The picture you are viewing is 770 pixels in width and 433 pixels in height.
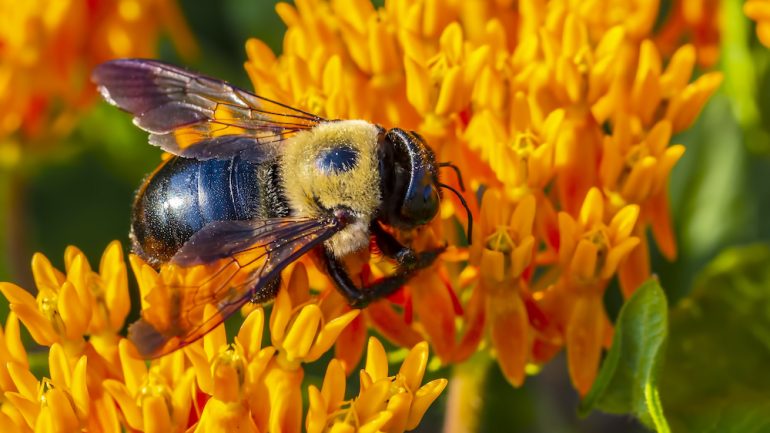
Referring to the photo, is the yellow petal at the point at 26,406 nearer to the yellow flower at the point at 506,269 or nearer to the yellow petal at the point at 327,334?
the yellow petal at the point at 327,334

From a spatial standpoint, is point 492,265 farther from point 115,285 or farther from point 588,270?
point 115,285

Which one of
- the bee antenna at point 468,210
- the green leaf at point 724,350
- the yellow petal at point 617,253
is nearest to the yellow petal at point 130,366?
the bee antenna at point 468,210

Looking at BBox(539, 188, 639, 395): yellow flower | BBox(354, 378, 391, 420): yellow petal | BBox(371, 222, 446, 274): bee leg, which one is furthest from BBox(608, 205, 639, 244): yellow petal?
BBox(354, 378, 391, 420): yellow petal

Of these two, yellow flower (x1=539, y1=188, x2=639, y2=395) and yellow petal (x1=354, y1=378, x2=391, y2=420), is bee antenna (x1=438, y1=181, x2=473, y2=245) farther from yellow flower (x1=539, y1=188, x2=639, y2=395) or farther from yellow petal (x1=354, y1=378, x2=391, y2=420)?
yellow petal (x1=354, y1=378, x2=391, y2=420)

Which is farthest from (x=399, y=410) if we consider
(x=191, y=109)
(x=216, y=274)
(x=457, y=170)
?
(x=191, y=109)

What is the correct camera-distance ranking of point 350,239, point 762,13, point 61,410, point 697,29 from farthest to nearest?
point 697,29
point 762,13
point 350,239
point 61,410

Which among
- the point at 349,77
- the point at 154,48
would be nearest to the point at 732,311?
the point at 349,77
